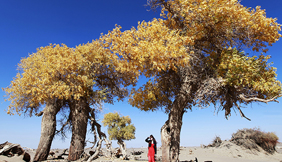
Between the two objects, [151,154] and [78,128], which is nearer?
[151,154]

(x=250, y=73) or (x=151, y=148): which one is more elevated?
(x=250, y=73)

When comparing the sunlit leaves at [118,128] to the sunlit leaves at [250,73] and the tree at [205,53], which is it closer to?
the tree at [205,53]

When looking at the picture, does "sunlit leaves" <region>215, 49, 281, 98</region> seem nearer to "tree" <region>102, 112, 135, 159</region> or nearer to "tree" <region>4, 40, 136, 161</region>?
"tree" <region>4, 40, 136, 161</region>

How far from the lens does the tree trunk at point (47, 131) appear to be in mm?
12434

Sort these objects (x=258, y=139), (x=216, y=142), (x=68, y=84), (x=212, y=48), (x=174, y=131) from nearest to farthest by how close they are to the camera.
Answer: (x=174, y=131) < (x=212, y=48) < (x=68, y=84) < (x=258, y=139) < (x=216, y=142)

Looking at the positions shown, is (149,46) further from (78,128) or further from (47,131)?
(47,131)

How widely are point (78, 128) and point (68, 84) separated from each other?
3.22 metres

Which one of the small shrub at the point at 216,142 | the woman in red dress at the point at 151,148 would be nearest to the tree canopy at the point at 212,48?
the woman in red dress at the point at 151,148

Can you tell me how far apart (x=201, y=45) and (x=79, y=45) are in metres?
8.62

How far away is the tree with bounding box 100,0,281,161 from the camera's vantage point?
831cm

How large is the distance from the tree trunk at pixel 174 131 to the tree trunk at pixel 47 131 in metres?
8.66

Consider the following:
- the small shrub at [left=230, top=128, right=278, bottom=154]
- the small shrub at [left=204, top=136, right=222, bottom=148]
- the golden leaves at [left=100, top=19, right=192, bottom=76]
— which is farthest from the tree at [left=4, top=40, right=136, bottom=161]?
the small shrub at [left=230, top=128, right=278, bottom=154]

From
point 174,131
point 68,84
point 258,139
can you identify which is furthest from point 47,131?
point 258,139

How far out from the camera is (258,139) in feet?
69.2
